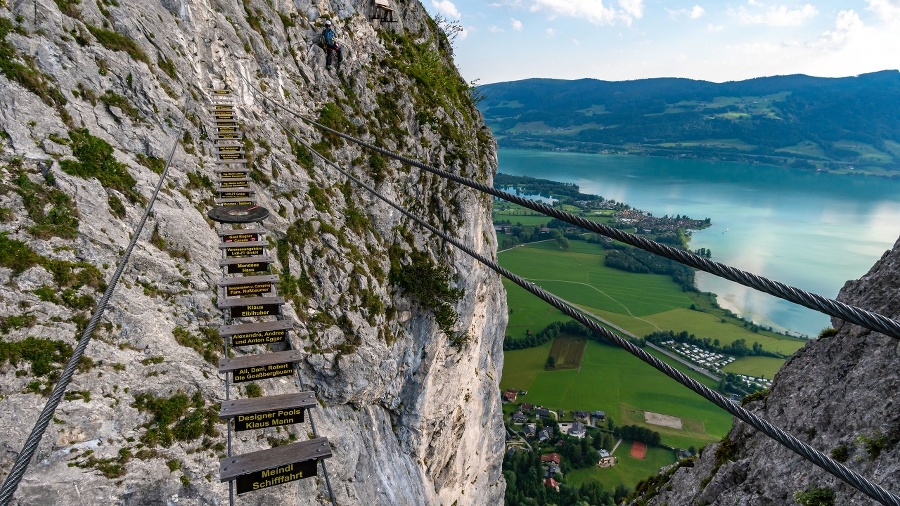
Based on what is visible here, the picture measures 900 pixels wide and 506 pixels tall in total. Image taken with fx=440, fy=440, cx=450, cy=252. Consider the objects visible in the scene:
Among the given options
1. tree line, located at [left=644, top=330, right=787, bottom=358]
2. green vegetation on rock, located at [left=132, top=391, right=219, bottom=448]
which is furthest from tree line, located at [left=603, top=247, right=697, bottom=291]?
green vegetation on rock, located at [left=132, top=391, right=219, bottom=448]

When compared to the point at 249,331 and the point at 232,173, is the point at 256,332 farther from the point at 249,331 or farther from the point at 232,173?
the point at 232,173

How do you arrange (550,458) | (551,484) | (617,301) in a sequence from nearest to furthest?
(551,484) → (550,458) → (617,301)

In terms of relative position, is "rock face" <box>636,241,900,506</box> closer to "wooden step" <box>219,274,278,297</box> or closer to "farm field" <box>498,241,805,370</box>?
"wooden step" <box>219,274,278,297</box>

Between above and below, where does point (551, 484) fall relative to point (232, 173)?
below

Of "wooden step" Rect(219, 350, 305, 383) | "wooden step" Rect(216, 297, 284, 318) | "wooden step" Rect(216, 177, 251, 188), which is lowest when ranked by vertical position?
"wooden step" Rect(219, 350, 305, 383)

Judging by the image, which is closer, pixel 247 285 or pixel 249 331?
pixel 249 331

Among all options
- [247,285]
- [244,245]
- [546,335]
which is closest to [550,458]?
[546,335]

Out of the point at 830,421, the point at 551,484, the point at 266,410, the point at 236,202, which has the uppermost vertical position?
the point at 236,202
